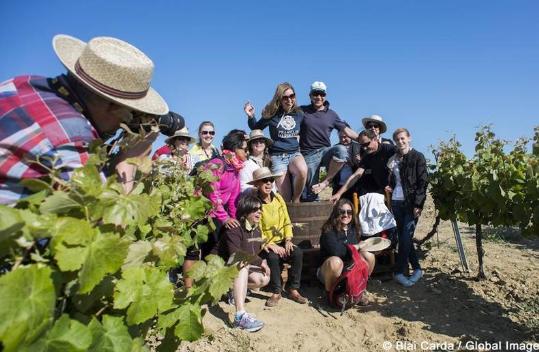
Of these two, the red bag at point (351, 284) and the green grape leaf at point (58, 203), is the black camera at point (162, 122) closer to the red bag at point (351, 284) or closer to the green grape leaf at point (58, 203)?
the green grape leaf at point (58, 203)

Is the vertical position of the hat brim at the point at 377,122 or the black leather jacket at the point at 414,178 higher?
the hat brim at the point at 377,122

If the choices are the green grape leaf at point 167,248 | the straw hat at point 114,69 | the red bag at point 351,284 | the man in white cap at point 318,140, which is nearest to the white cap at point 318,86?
the man in white cap at point 318,140

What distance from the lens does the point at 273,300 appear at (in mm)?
5094

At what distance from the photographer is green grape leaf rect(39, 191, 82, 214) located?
1043 millimetres

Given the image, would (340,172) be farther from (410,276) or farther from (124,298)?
(124,298)

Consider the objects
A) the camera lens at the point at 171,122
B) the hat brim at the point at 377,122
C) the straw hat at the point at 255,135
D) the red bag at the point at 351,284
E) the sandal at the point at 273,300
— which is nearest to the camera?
the camera lens at the point at 171,122

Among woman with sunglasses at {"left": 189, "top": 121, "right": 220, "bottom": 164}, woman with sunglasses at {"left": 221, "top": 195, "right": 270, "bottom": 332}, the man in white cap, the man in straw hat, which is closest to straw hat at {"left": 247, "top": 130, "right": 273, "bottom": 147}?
woman with sunglasses at {"left": 189, "top": 121, "right": 220, "bottom": 164}

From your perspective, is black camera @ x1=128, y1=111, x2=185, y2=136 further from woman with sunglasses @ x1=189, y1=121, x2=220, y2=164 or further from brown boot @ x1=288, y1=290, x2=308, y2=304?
brown boot @ x1=288, y1=290, x2=308, y2=304

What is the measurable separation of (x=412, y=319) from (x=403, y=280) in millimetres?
1119

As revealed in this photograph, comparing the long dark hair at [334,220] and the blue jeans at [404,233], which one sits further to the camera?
the blue jeans at [404,233]

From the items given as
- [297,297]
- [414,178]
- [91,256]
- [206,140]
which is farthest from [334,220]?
[91,256]

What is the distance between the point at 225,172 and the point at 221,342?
1.81 meters

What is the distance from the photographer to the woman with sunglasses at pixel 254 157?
212 inches

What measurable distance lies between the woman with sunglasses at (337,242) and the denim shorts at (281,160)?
2.94 ft
